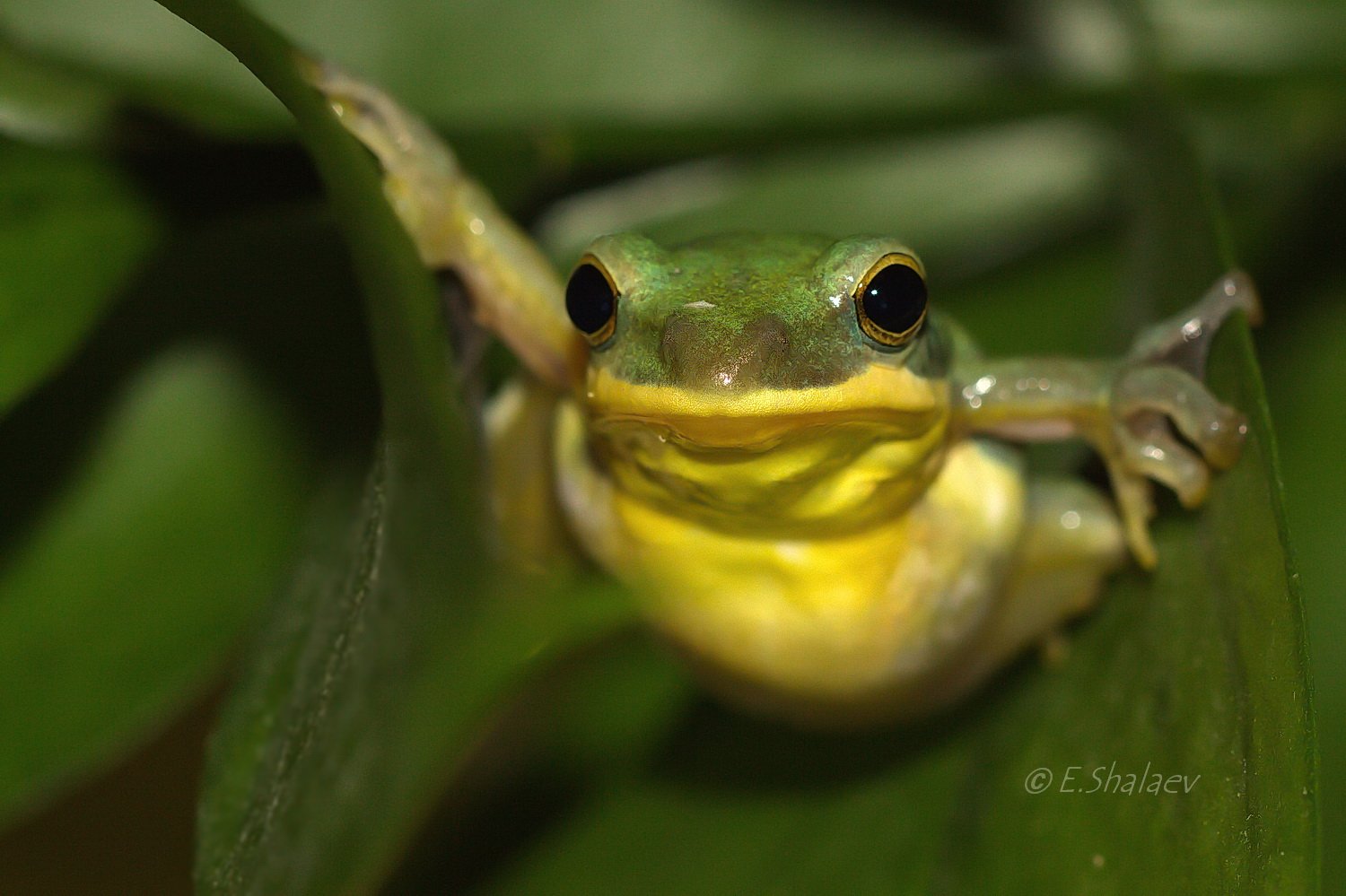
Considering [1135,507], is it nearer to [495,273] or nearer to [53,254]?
[495,273]

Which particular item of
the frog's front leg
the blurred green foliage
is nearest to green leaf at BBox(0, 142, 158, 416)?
the blurred green foliage

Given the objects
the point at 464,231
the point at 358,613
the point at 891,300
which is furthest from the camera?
the point at 464,231

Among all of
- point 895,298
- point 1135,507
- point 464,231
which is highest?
point 464,231

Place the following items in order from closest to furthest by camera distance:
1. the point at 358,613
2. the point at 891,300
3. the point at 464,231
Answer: the point at 358,613, the point at 891,300, the point at 464,231

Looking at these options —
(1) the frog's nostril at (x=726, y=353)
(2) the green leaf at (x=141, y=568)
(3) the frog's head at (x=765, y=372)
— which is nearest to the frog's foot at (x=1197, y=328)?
(3) the frog's head at (x=765, y=372)

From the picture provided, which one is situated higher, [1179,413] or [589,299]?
[589,299]

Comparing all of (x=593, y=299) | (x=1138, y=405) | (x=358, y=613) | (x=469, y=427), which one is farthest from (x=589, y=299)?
(x=1138, y=405)

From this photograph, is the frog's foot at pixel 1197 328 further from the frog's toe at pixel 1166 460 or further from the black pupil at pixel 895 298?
the black pupil at pixel 895 298

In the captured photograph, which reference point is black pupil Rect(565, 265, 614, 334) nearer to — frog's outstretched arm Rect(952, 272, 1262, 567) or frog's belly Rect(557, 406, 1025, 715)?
frog's belly Rect(557, 406, 1025, 715)
